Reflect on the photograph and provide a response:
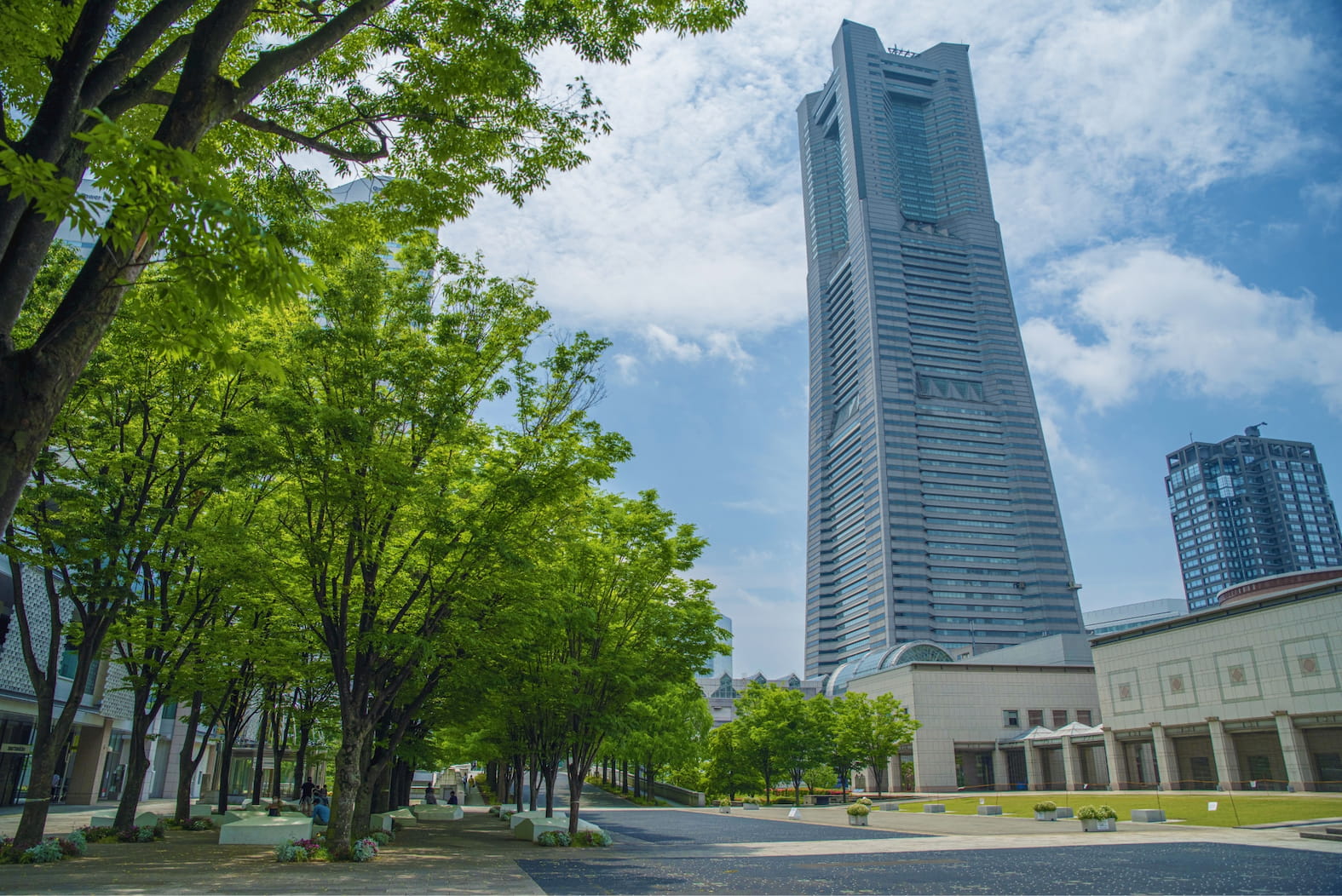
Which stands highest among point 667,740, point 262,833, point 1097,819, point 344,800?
point 344,800

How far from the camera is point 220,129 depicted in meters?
7.89

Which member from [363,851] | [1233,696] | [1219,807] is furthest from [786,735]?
[363,851]

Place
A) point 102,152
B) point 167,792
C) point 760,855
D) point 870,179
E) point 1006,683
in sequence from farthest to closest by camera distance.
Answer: point 870,179
point 1006,683
point 167,792
point 760,855
point 102,152

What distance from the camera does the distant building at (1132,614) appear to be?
190 m

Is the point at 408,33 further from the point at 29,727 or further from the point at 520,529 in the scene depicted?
Result: the point at 29,727

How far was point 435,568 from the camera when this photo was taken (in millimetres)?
16797

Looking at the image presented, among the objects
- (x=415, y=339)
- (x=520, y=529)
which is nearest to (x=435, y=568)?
(x=520, y=529)

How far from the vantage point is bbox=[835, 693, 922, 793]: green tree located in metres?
55.4

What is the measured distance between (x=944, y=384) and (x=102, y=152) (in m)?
182

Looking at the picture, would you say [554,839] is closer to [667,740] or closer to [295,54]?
Answer: [295,54]

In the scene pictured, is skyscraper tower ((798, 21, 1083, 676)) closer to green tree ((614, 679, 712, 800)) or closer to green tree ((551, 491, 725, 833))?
green tree ((614, 679, 712, 800))

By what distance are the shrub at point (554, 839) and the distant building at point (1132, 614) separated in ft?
651

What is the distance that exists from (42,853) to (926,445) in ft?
542

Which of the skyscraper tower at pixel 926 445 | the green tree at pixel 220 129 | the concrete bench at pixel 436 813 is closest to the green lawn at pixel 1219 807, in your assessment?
the concrete bench at pixel 436 813
